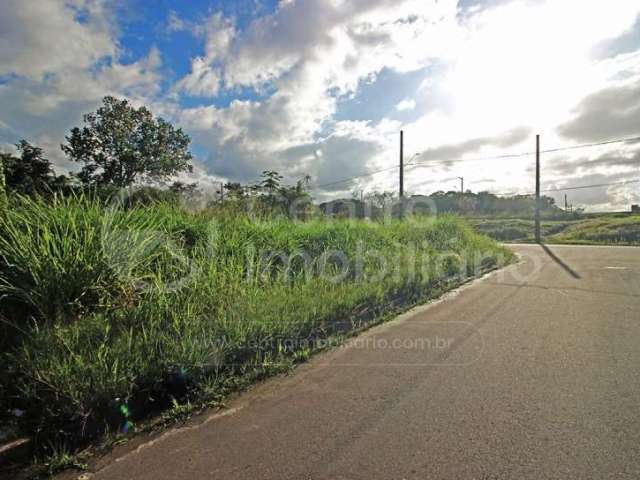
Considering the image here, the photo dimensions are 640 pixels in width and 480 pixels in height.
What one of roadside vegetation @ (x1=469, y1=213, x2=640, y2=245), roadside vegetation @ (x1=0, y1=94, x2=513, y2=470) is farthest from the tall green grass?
roadside vegetation @ (x1=469, y1=213, x2=640, y2=245)

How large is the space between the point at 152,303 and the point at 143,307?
0.45 ft

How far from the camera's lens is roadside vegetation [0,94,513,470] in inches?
109

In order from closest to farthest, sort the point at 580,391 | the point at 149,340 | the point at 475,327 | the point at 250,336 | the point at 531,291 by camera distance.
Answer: the point at 580,391, the point at 149,340, the point at 250,336, the point at 475,327, the point at 531,291

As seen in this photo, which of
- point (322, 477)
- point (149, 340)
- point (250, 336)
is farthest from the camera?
point (250, 336)

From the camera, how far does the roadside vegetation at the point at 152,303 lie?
9.07ft

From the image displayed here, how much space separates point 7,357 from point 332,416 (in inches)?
113

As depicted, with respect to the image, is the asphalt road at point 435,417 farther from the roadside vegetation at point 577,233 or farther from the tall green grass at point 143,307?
the roadside vegetation at point 577,233

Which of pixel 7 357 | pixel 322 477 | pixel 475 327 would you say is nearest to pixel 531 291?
pixel 475 327

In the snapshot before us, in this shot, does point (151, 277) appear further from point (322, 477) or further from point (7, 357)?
point (322, 477)

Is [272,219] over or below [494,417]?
over

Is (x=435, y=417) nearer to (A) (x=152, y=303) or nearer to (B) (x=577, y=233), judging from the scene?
(A) (x=152, y=303)

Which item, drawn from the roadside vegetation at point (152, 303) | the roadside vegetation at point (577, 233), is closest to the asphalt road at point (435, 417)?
the roadside vegetation at point (152, 303)

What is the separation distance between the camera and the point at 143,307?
13.0 ft

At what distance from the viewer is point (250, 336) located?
3914 mm
